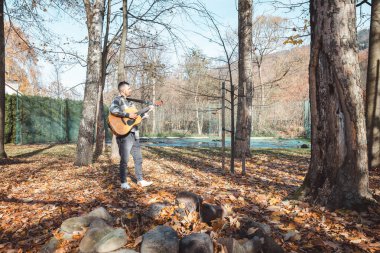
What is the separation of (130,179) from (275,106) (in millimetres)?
20877

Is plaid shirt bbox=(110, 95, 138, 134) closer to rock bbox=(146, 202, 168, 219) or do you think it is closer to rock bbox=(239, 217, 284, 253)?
rock bbox=(146, 202, 168, 219)

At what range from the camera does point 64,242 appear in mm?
2713

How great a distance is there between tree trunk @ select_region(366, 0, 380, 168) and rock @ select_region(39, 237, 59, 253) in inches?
265

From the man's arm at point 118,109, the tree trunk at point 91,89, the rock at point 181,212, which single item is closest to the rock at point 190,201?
the rock at point 181,212

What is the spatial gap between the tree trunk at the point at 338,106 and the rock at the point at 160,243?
2214 mm

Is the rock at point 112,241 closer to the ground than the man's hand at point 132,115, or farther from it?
closer to the ground

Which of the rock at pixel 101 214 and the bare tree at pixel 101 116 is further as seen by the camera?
the bare tree at pixel 101 116

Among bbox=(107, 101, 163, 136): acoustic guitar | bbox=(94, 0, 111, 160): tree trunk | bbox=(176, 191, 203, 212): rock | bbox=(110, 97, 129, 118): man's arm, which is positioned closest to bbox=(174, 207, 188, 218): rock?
bbox=(176, 191, 203, 212): rock

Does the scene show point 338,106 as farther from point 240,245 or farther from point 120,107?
point 120,107

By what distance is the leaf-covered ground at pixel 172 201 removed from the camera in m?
2.87

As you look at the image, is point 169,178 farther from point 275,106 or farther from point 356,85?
point 275,106

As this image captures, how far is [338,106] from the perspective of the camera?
139 inches

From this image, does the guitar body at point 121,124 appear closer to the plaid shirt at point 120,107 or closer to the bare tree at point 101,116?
the plaid shirt at point 120,107

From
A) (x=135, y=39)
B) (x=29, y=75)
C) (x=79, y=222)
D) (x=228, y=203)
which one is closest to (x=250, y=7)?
(x=135, y=39)
